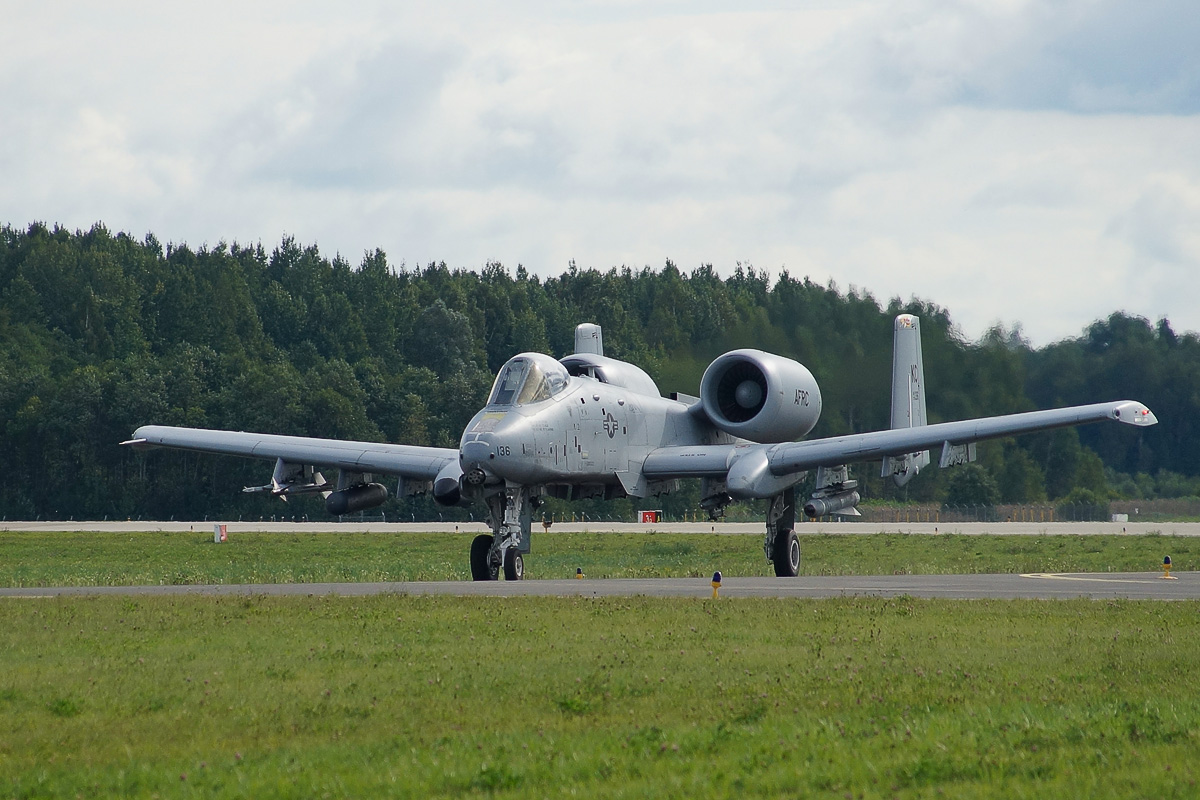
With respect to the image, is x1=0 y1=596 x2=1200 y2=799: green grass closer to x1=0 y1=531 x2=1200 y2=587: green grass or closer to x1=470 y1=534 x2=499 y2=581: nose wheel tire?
x1=470 y1=534 x2=499 y2=581: nose wheel tire

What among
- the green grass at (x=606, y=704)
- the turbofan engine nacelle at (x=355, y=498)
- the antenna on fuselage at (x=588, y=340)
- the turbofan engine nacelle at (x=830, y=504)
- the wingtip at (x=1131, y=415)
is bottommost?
the green grass at (x=606, y=704)

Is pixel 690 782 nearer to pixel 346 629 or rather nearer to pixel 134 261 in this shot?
pixel 346 629

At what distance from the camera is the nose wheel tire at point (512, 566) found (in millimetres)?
27031

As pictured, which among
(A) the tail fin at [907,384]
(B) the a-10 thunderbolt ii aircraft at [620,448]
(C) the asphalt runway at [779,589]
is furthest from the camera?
(A) the tail fin at [907,384]

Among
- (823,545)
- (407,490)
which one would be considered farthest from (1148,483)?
(407,490)

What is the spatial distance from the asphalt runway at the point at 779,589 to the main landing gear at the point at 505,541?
85.4 inches

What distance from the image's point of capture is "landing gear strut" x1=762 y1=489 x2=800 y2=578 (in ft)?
99.8

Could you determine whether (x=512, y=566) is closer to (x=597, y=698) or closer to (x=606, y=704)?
(x=597, y=698)

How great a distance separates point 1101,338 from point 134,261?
261ft

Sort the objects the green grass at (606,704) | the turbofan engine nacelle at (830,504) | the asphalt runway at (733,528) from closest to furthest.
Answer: the green grass at (606,704) < the turbofan engine nacelle at (830,504) < the asphalt runway at (733,528)

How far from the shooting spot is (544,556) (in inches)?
1844

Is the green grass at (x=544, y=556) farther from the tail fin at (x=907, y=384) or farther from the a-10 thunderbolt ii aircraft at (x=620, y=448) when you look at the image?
the tail fin at (x=907, y=384)

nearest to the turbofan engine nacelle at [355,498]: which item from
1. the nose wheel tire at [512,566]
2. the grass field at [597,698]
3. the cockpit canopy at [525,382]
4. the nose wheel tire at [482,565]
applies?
the nose wheel tire at [482,565]

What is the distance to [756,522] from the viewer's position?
73.8m
